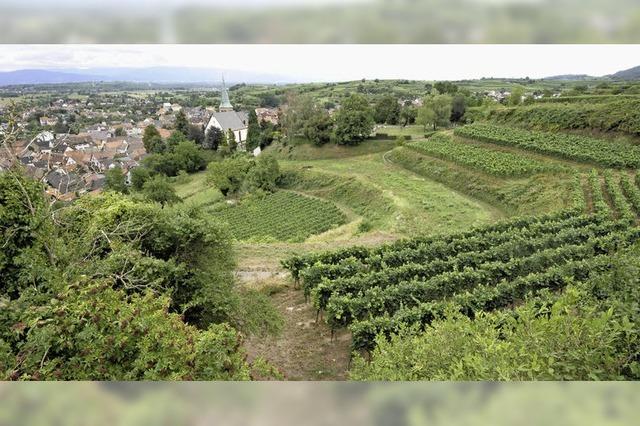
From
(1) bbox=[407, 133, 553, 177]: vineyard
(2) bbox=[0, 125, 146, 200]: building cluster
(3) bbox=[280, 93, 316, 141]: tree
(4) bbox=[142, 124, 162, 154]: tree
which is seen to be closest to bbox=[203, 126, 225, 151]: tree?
(3) bbox=[280, 93, 316, 141]: tree

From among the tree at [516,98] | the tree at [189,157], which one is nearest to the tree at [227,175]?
the tree at [189,157]

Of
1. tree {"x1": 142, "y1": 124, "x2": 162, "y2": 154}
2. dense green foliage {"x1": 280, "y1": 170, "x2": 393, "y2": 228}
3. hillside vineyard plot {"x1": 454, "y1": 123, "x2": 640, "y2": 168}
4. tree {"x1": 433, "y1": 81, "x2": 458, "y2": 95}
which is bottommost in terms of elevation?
dense green foliage {"x1": 280, "y1": 170, "x2": 393, "y2": 228}

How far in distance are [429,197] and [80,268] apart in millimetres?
19988

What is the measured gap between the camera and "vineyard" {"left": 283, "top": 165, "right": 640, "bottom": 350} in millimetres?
8805

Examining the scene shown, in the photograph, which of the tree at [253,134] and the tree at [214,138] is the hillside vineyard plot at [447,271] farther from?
the tree at [253,134]

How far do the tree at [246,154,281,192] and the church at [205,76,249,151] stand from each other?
30.0 ft

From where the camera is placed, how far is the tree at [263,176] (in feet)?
108

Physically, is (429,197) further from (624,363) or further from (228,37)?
(228,37)

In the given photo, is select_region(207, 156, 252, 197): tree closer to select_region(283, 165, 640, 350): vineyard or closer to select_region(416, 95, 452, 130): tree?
select_region(416, 95, 452, 130): tree

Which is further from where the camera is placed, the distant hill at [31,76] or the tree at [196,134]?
the tree at [196,134]

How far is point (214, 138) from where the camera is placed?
135 feet

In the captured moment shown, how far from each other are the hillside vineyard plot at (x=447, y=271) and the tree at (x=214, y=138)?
3133 centimetres

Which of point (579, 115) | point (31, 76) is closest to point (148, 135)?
point (31, 76)

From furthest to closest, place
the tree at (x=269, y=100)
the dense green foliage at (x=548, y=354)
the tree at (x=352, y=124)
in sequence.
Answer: the tree at (x=269, y=100) < the tree at (x=352, y=124) < the dense green foliage at (x=548, y=354)
